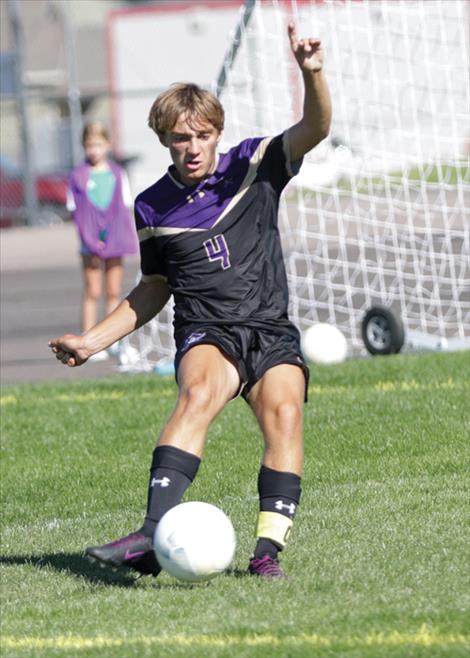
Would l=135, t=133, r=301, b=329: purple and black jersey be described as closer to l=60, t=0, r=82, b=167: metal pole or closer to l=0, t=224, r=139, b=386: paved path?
l=0, t=224, r=139, b=386: paved path

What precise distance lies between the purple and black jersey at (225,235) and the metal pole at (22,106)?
1850cm

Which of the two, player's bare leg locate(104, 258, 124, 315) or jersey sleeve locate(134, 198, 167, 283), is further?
player's bare leg locate(104, 258, 124, 315)

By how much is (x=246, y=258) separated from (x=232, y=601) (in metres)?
1.31

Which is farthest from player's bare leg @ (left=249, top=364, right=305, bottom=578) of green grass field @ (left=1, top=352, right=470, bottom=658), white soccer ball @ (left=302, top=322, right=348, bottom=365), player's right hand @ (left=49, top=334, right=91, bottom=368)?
white soccer ball @ (left=302, top=322, right=348, bottom=365)

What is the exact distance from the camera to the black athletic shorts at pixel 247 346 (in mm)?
5348

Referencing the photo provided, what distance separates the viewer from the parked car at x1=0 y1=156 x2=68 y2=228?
89.9 feet

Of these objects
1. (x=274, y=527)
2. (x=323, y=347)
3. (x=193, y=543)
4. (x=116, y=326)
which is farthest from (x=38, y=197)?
(x=193, y=543)

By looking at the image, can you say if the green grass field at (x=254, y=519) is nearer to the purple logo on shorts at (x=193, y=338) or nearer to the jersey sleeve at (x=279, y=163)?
the purple logo on shorts at (x=193, y=338)

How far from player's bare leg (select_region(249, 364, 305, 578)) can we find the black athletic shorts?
0.13ft

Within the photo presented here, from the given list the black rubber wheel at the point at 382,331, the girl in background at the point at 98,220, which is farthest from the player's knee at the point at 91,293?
the black rubber wheel at the point at 382,331

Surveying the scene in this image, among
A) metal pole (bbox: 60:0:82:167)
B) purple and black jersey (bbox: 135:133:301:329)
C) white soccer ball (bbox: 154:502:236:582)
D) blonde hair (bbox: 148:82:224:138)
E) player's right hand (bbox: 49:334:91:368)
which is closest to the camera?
white soccer ball (bbox: 154:502:236:582)

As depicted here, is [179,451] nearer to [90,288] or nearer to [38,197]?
[90,288]

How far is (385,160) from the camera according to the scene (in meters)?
12.8

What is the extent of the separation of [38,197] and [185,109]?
23627 mm
